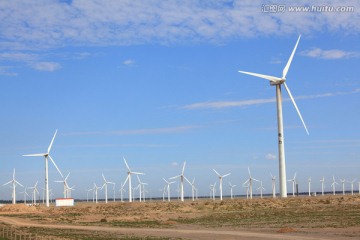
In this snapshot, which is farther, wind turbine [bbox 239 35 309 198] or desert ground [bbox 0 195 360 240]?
wind turbine [bbox 239 35 309 198]

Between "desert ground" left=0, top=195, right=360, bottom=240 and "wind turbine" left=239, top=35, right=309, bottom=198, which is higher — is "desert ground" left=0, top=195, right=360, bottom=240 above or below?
below

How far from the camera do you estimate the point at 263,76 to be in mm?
111688

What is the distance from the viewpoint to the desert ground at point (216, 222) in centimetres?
5772

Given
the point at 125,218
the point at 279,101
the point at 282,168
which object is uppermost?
the point at 279,101

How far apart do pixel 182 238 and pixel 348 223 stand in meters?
19.2

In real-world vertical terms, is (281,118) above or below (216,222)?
above

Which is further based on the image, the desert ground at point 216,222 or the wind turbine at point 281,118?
the wind turbine at point 281,118

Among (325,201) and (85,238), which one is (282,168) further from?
(85,238)

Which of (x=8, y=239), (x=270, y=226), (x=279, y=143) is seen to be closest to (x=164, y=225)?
(x=270, y=226)

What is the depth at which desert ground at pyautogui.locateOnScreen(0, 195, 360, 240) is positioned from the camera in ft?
189

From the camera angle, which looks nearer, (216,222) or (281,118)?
(216,222)

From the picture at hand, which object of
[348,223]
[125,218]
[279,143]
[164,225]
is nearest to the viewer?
[348,223]

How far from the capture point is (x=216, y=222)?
7900cm

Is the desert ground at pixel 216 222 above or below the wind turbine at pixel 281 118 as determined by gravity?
below
